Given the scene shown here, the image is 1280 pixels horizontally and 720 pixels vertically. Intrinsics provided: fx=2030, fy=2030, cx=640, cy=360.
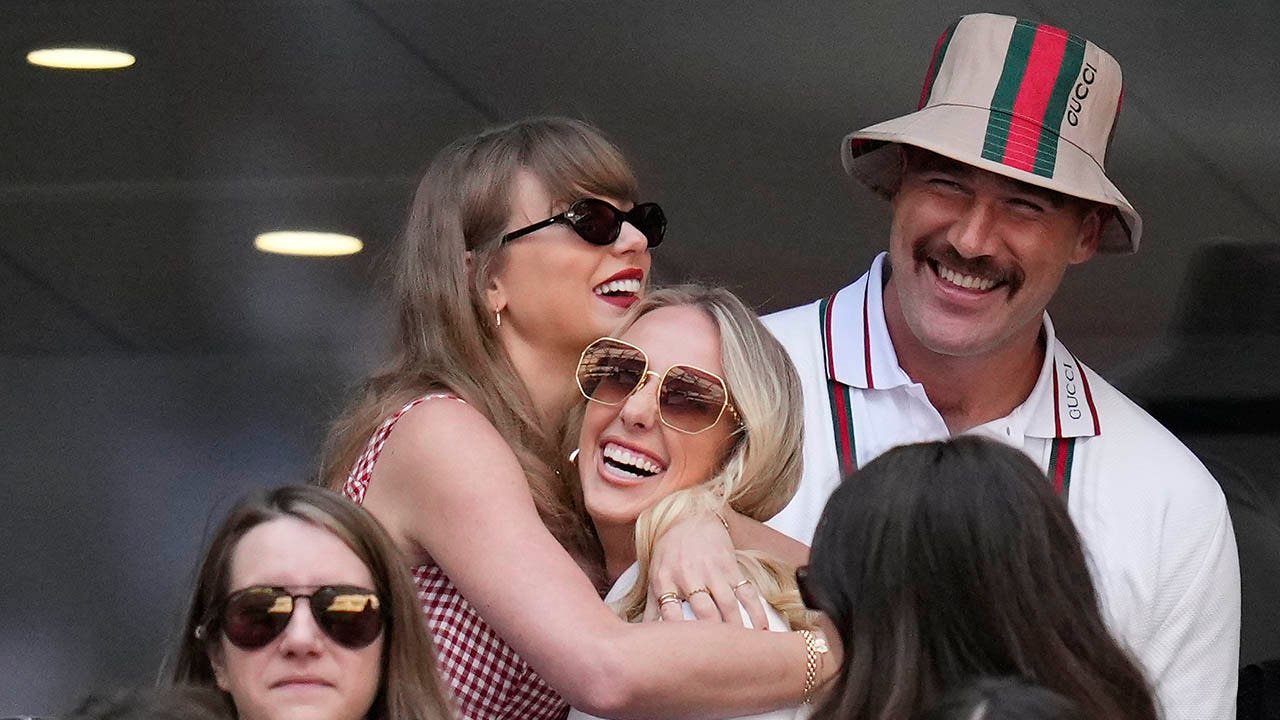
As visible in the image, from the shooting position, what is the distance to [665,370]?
8.73 ft

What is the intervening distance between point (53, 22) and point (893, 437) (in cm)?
212

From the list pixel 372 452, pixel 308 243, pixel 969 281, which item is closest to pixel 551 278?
pixel 372 452

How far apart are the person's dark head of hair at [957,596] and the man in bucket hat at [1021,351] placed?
1.05m

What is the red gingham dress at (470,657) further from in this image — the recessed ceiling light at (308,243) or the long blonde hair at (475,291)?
the recessed ceiling light at (308,243)

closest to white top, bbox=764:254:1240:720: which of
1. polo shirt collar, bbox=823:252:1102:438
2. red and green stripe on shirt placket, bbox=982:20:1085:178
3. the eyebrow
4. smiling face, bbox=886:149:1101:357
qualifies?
polo shirt collar, bbox=823:252:1102:438

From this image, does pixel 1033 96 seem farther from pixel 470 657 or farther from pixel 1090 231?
pixel 470 657

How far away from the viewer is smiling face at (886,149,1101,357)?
9.95 ft

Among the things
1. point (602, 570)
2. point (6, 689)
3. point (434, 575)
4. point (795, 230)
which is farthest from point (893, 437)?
point (6, 689)

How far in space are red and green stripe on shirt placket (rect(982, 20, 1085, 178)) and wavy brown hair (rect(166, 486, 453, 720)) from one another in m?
1.17

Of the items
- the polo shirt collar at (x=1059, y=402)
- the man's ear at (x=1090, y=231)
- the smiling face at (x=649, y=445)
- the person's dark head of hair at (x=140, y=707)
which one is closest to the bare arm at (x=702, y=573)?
the smiling face at (x=649, y=445)

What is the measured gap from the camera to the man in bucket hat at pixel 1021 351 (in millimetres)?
2979

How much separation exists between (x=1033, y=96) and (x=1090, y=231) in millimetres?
253

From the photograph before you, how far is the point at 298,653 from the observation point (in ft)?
7.16

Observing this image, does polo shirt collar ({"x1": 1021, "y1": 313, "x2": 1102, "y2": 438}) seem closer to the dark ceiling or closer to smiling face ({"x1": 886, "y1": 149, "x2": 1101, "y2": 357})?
smiling face ({"x1": 886, "y1": 149, "x2": 1101, "y2": 357})
